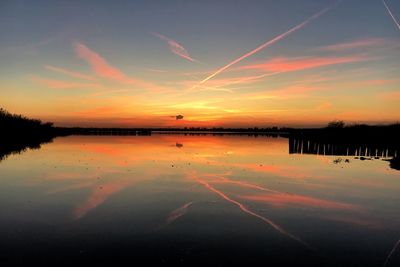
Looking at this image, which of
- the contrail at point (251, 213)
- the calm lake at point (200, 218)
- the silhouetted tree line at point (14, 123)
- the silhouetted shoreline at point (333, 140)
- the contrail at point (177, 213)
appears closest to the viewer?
the calm lake at point (200, 218)

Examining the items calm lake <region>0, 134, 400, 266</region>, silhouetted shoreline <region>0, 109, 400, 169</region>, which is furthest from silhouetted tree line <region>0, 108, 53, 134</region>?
calm lake <region>0, 134, 400, 266</region>

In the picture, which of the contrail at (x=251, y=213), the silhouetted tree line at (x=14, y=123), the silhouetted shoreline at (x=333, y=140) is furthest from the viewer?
the silhouetted tree line at (x=14, y=123)

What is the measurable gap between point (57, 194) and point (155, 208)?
6072 millimetres

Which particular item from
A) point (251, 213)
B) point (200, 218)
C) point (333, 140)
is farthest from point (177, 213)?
point (333, 140)

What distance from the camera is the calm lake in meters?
10.4

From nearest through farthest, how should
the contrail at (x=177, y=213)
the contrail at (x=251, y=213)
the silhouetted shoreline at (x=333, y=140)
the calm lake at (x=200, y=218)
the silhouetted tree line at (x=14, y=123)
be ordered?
the calm lake at (x=200, y=218) → the contrail at (x=251, y=213) → the contrail at (x=177, y=213) → the silhouetted shoreline at (x=333, y=140) → the silhouetted tree line at (x=14, y=123)

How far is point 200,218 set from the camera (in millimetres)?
14492

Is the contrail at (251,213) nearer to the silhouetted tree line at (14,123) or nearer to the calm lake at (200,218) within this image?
the calm lake at (200,218)

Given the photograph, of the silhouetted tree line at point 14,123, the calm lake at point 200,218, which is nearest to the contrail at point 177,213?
the calm lake at point 200,218

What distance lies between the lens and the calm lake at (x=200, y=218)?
34.2 ft

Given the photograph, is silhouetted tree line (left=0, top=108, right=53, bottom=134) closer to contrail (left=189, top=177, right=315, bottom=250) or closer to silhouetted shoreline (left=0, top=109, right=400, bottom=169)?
silhouetted shoreline (left=0, top=109, right=400, bottom=169)

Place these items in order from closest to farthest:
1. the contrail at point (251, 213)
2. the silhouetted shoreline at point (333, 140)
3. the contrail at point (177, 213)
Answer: the contrail at point (251, 213) → the contrail at point (177, 213) → the silhouetted shoreline at point (333, 140)

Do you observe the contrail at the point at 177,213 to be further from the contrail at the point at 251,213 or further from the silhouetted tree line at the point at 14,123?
the silhouetted tree line at the point at 14,123

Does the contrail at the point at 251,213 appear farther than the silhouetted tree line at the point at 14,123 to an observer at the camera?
No
